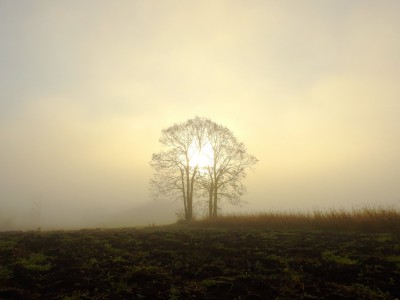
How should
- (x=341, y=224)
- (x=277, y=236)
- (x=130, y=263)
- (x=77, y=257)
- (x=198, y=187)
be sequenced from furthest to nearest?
(x=198, y=187)
(x=341, y=224)
(x=277, y=236)
(x=77, y=257)
(x=130, y=263)

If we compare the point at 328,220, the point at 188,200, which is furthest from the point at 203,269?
the point at 188,200

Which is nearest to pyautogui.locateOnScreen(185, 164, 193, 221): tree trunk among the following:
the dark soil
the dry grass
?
the dry grass

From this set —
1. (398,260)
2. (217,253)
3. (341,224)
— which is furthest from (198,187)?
(398,260)

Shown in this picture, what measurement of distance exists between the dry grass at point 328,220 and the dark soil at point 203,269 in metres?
3.79

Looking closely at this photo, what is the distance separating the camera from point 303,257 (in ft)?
41.4

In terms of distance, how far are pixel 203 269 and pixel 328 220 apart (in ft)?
48.5

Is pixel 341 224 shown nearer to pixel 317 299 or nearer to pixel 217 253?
pixel 217 253

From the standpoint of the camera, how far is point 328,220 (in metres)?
22.6

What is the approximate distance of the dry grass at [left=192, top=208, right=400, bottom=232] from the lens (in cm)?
1981

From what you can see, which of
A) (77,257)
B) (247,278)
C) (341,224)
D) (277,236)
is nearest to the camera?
(247,278)

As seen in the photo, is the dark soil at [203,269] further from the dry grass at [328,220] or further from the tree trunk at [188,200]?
the tree trunk at [188,200]

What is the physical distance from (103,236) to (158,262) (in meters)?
7.96

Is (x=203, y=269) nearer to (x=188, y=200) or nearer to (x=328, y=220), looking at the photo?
(x=328, y=220)

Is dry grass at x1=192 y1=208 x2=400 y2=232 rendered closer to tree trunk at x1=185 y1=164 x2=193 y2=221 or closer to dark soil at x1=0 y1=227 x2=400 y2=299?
dark soil at x1=0 y1=227 x2=400 y2=299
